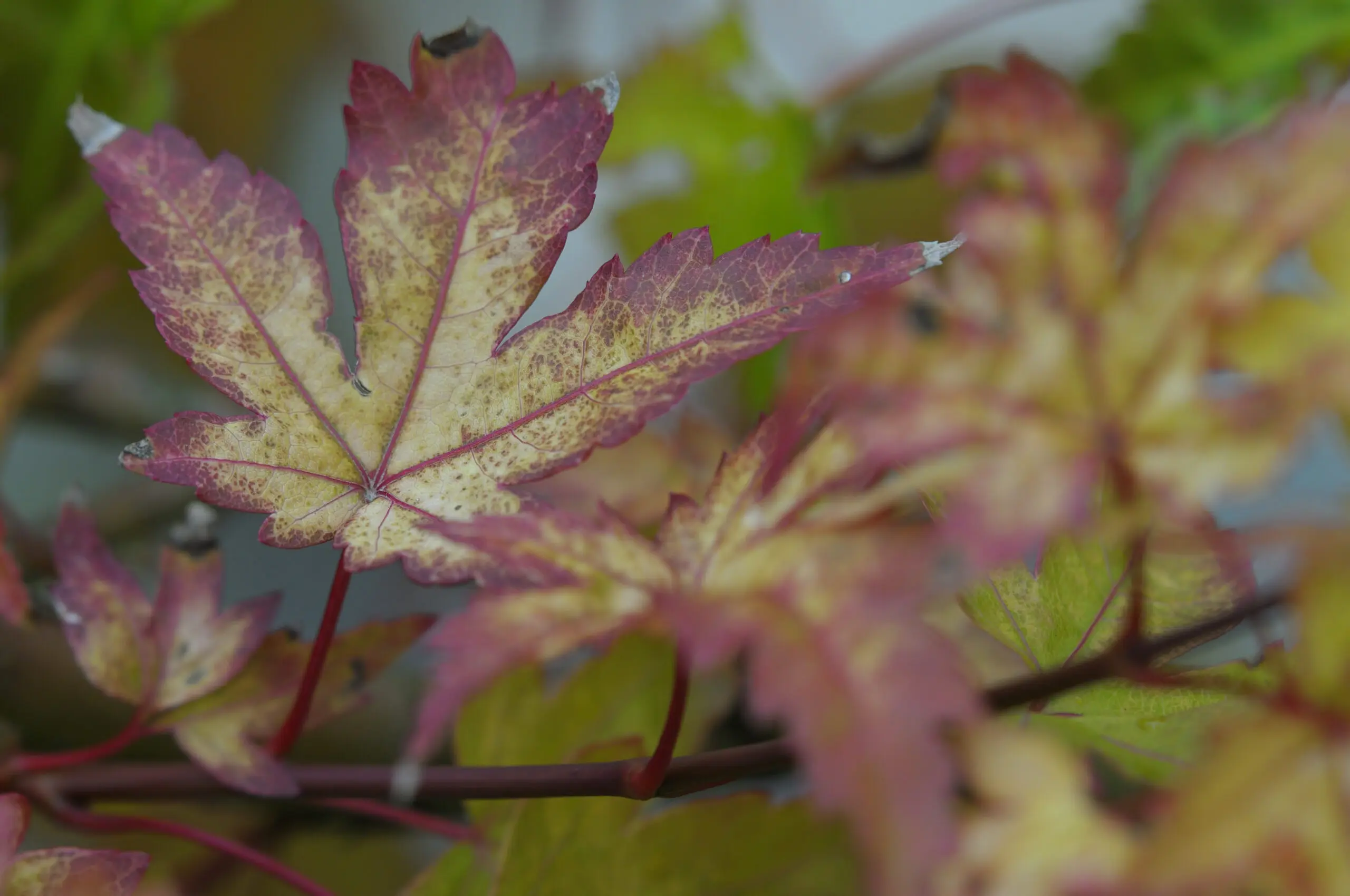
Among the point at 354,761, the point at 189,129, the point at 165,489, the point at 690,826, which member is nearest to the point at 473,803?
the point at 690,826

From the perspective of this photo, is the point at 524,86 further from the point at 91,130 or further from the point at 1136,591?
the point at 1136,591

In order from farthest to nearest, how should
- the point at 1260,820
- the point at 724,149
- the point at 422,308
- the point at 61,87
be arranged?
the point at 724,149 < the point at 61,87 < the point at 422,308 < the point at 1260,820

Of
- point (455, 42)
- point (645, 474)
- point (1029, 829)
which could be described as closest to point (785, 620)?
point (1029, 829)

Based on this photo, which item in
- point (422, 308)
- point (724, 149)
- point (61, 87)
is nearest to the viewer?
point (422, 308)

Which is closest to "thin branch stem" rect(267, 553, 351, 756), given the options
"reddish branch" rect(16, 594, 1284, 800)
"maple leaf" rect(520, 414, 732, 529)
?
"reddish branch" rect(16, 594, 1284, 800)

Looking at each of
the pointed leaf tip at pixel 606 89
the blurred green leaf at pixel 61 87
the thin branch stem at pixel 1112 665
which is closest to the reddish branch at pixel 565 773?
the thin branch stem at pixel 1112 665

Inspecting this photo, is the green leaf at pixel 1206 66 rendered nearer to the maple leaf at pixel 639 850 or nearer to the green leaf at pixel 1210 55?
the green leaf at pixel 1210 55

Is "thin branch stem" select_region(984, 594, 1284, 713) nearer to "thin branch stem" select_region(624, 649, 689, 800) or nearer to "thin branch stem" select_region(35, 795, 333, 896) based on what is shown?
"thin branch stem" select_region(624, 649, 689, 800)
